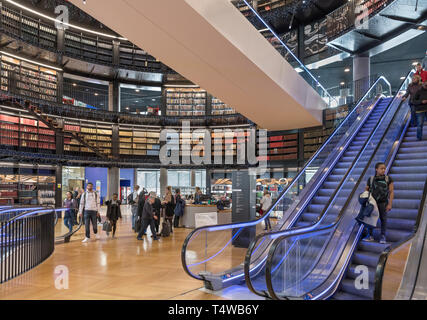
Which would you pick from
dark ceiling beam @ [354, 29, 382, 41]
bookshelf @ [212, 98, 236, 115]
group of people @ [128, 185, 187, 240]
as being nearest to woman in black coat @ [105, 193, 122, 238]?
group of people @ [128, 185, 187, 240]

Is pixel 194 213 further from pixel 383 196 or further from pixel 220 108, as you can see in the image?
pixel 220 108

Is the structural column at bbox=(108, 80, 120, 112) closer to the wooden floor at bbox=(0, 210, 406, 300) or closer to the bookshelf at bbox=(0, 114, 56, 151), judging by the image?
the bookshelf at bbox=(0, 114, 56, 151)

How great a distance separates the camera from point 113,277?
530 cm

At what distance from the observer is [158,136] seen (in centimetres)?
2009

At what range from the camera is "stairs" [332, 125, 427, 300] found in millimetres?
4387

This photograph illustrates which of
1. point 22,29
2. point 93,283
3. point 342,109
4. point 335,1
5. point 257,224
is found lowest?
point 93,283

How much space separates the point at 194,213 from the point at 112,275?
652 centimetres

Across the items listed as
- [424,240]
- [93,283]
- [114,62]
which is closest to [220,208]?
[93,283]

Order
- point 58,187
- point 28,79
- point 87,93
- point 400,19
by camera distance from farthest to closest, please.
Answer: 1. point 87,93
2. point 58,187
3. point 28,79
4. point 400,19

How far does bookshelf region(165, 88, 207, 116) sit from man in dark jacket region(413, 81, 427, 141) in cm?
1401

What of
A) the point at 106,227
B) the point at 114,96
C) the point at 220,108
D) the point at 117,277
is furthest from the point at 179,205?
the point at 114,96

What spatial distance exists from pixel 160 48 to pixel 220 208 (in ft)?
21.4

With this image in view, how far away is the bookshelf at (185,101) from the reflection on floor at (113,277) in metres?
13.2

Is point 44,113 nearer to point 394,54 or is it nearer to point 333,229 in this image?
point 333,229
